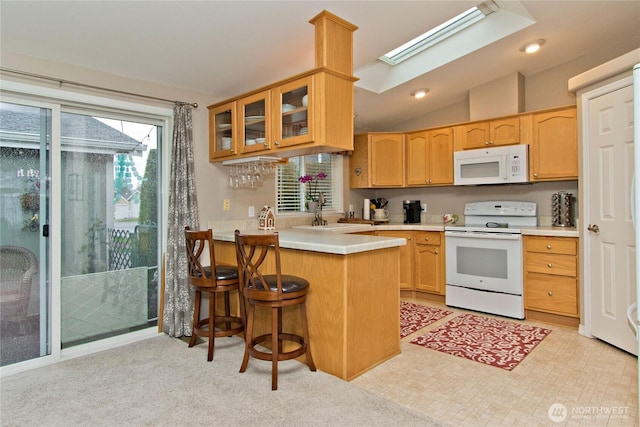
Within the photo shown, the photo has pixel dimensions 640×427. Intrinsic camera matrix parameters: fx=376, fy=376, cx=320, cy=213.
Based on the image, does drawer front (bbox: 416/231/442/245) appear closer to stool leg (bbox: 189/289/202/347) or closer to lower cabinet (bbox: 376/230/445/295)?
lower cabinet (bbox: 376/230/445/295)

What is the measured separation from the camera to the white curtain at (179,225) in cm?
334

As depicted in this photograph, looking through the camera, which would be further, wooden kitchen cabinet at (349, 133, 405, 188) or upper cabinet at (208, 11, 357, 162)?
wooden kitchen cabinet at (349, 133, 405, 188)

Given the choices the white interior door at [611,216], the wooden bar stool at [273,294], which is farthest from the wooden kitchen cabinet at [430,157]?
the wooden bar stool at [273,294]

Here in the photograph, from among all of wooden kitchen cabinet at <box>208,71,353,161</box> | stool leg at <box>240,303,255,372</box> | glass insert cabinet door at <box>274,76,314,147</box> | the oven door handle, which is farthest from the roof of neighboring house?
the oven door handle

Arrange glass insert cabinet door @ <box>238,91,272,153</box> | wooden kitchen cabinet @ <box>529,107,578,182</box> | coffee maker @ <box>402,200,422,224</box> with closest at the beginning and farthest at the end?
glass insert cabinet door @ <box>238,91,272,153</box>, wooden kitchen cabinet @ <box>529,107,578,182</box>, coffee maker @ <box>402,200,422,224</box>

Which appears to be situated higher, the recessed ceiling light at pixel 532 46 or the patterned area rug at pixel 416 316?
the recessed ceiling light at pixel 532 46

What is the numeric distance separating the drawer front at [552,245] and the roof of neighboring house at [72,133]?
3827 millimetres

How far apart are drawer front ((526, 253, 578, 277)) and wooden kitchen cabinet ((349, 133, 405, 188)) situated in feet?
6.12

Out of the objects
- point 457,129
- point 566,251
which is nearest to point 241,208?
point 457,129

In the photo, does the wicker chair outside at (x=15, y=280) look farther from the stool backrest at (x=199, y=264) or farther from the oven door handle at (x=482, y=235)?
the oven door handle at (x=482, y=235)

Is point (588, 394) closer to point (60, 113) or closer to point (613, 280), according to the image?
point (613, 280)

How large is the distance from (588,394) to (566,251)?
1577 mm

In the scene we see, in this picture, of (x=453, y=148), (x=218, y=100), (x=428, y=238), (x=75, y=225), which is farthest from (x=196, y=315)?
(x=453, y=148)

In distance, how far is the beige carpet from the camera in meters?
2.06
